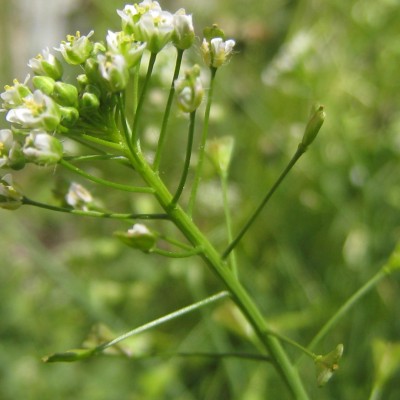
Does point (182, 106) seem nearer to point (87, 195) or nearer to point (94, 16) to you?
point (87, 195)

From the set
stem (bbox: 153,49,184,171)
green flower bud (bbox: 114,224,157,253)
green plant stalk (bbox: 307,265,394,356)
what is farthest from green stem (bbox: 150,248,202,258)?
green plant stalk (bbox: 307,265,394,356)

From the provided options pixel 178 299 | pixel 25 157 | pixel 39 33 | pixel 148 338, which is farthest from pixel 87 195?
pixel 39 33

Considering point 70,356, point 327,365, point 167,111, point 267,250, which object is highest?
point 167,111

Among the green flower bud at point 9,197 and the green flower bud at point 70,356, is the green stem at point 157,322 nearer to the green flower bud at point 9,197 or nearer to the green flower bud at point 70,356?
the green flower bud at point 70,356

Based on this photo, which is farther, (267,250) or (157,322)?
(267,250)

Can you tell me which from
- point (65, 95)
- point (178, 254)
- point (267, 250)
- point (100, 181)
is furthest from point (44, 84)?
point (267, 250)

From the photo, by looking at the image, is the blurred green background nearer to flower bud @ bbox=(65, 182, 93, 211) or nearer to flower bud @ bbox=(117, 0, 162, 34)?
flower bud @ bbox=(65, 182, 93, 211)

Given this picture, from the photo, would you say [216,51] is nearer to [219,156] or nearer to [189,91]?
[189,91]
